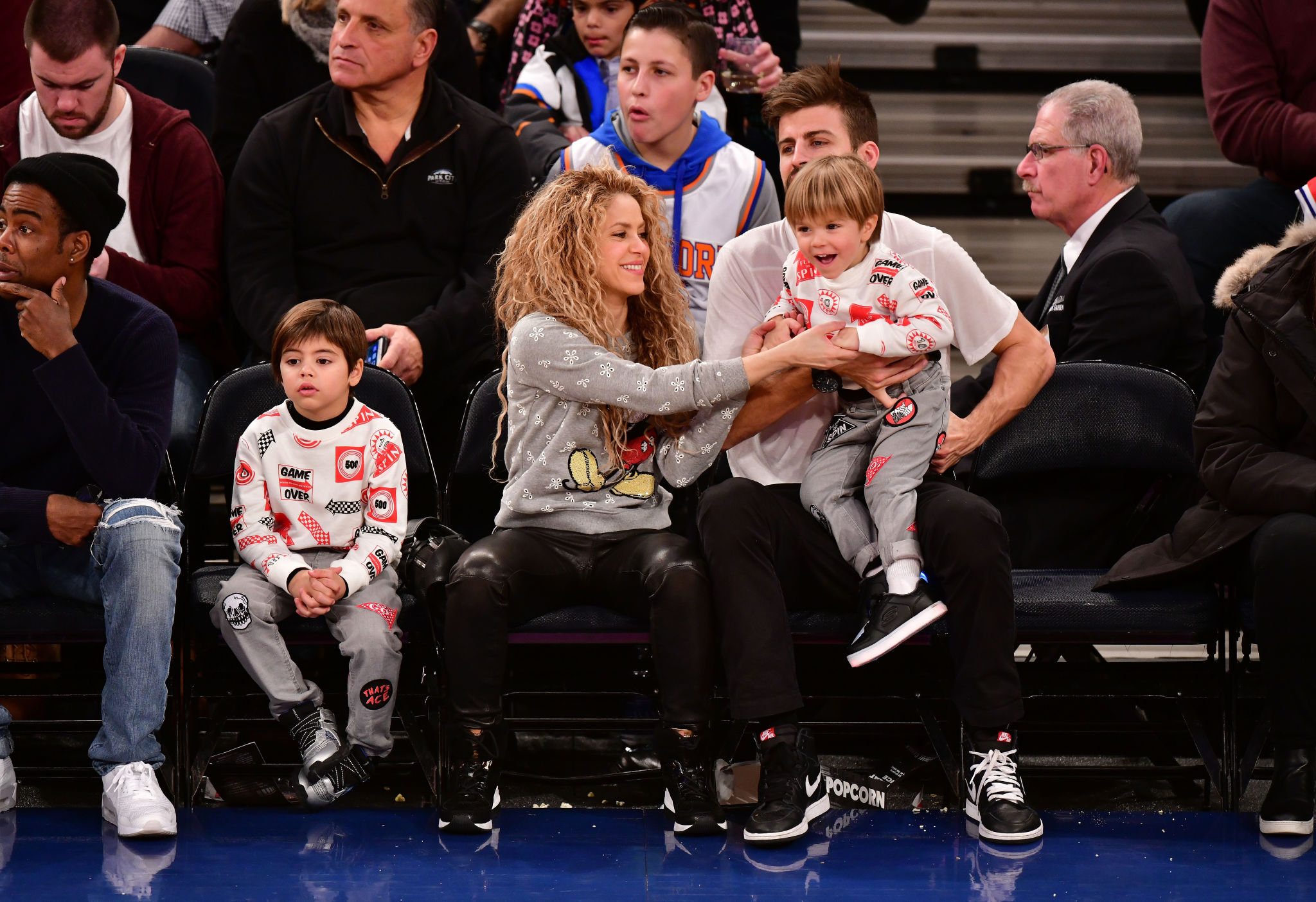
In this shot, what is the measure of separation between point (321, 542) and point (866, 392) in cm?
127

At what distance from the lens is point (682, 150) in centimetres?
414

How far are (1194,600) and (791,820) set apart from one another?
1.01m

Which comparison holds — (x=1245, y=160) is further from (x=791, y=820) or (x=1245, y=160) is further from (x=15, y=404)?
(x=15, y=404)

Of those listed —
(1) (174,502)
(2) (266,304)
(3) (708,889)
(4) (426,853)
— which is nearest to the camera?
(3) (708,889)

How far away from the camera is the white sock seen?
9.60 ft

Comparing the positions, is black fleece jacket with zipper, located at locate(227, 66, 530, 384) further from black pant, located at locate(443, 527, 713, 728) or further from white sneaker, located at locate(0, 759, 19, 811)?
white sneaker, located at locate(0, 759, 19, 811)

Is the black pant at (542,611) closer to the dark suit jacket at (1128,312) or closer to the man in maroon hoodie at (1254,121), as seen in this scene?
the dark suit jacket at (1128,312)

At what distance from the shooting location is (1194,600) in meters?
3.08

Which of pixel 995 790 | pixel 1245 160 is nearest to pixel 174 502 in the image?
pixel 995 790

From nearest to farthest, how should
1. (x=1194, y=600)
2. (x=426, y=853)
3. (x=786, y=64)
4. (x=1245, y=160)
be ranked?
(x=426, y=853), (x=1194, y=600), (x=1245, y=160), (x=786, y=64)

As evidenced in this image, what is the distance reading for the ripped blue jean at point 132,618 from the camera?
2.96 m

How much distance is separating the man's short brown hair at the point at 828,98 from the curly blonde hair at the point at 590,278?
0.52 meters

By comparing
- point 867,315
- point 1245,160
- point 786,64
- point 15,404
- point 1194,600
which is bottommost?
point 1194,600

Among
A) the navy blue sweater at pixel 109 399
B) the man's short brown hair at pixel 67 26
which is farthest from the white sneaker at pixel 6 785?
the man's short brown hair at pixel 67 26
